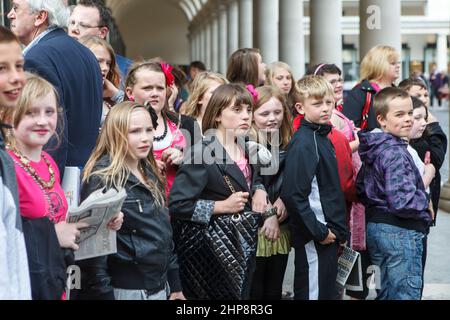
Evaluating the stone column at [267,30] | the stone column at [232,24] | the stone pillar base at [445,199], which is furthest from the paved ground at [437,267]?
the stone column at [232,24]

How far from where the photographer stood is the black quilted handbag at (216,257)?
4.42 m

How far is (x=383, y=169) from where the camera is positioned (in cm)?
491

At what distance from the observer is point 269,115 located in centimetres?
524

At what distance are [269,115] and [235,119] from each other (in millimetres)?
636

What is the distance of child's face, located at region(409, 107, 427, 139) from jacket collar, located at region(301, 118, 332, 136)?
97 centimetres

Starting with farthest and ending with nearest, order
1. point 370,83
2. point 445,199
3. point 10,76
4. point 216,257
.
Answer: point 445,199
point 370,83
point 216,257
point 10,76

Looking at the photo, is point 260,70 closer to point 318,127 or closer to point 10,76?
point 318,127

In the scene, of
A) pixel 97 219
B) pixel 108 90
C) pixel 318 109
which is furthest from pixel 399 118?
pixel 97 219

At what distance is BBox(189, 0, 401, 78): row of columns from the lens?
10.4 m

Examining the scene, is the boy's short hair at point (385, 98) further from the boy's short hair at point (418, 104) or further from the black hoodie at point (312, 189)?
the boy's short hair at point (418, 104)

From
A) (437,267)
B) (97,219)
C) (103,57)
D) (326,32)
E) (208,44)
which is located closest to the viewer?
(97,219)

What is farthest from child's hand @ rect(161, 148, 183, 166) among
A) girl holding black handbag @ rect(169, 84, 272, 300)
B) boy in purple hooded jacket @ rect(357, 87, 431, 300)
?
boy in purple hooded jacket @ rect(357, 87, 431, 300)
